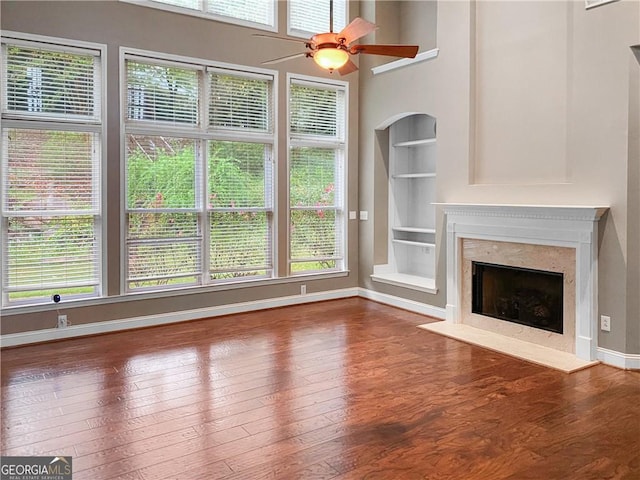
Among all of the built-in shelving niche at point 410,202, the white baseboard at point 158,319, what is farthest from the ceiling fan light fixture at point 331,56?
the white baseboard at point 158,319

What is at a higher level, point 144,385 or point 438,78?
point 438,78

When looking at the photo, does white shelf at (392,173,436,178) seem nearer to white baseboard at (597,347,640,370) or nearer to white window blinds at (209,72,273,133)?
white window blinds at (209,72,273,133)

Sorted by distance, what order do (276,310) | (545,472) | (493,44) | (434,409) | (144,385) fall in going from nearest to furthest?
(545,472), (434,409), (144,385), (493,44), (276,310)

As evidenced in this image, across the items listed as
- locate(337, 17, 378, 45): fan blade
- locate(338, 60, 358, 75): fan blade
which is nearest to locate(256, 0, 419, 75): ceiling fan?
locate(337, 17, 378, 45): fan blade

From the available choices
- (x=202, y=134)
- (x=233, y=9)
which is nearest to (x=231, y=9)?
(x=233, y=9)

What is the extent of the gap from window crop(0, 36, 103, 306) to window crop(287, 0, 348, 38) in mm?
2499

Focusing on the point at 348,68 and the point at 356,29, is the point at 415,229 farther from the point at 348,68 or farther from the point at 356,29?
the point at 356,29

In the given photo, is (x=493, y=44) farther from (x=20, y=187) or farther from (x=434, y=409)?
(x=20, y=187)

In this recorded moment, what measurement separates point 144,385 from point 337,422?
1589mm

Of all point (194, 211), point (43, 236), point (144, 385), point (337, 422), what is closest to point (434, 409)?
point (337, 422)

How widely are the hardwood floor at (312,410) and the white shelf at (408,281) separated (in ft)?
3.54

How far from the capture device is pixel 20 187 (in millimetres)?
4730

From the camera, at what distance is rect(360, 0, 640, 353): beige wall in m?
4.03

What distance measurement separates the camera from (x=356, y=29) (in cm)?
350
